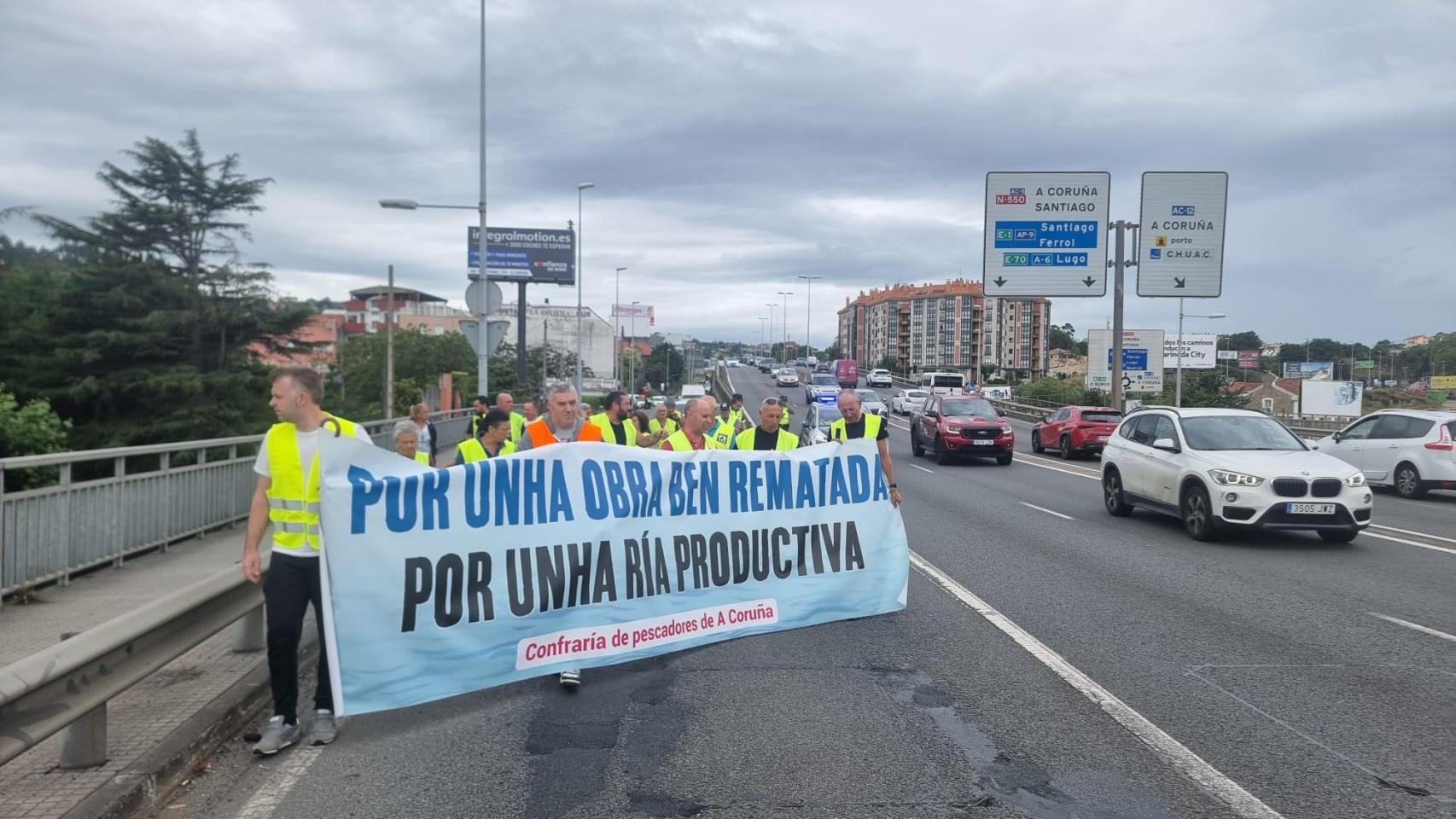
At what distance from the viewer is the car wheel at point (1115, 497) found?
15.2 metres

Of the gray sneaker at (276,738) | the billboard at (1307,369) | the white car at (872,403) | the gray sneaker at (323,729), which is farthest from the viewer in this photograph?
the billboard at (1307,369)

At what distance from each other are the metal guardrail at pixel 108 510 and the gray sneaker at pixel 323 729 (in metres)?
3.95

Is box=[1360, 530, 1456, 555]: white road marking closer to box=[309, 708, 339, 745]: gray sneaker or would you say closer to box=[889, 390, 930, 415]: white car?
box=[309, 708, 339, 745]: gray sneaker

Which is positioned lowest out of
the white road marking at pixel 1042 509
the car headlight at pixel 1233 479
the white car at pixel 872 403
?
the white road marking at pixel 1042 509

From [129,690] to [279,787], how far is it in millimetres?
1869

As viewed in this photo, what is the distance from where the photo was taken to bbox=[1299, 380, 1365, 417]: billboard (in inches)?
2470

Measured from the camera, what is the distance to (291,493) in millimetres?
5125

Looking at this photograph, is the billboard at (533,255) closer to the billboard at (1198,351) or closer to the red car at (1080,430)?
the billboard at (1198,351)

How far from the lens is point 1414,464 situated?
18984 millimetres

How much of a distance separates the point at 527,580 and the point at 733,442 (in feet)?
11.0

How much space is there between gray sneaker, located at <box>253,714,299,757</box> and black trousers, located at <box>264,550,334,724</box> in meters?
0.04

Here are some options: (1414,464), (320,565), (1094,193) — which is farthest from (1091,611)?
(1094,193)

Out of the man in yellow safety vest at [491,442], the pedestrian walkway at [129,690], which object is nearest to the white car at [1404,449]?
the man in yellow safety vest at [491,442]

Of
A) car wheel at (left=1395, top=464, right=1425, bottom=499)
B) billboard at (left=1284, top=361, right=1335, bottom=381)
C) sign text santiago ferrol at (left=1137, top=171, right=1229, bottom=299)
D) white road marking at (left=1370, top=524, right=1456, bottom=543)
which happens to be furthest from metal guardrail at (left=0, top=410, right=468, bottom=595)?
billboard at (left=1284, top=361, right=1335, bottom=381)
